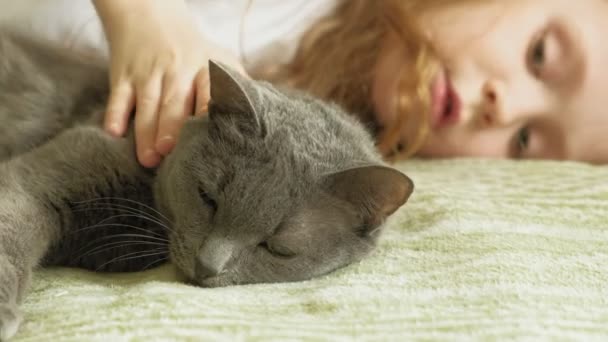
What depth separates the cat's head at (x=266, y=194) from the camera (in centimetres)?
86

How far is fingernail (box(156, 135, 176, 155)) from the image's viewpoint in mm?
1025

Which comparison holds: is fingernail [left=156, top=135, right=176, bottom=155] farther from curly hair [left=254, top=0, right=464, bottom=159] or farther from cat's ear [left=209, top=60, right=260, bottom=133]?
curly hair [left=254, top=0, right=464, bottom=159]

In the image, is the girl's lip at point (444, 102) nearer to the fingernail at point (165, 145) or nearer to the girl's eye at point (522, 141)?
the girl's eye at point (522, 141)

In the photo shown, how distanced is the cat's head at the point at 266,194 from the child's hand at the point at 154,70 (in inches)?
4.1

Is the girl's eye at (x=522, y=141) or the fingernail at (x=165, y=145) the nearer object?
the fingernail at (x=165, y=145)

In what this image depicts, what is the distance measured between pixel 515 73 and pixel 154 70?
0.96m

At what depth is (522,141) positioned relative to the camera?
1687 mm

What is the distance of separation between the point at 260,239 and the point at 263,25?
1.04 metres

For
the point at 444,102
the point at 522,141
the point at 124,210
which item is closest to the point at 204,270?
the point at 124,210

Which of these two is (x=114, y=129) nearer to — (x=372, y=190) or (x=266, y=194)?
(x=266, y=194)

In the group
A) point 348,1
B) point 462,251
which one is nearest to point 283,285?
point 462,251

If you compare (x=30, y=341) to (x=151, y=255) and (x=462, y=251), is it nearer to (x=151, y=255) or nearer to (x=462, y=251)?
(x=151, y=255)

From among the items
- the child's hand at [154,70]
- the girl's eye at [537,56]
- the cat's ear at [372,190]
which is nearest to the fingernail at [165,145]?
the child's hand at [154,70]

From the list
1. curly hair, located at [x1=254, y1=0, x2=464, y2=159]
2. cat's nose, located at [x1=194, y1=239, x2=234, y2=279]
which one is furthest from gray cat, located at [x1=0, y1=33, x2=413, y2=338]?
curly hair, located at [x1=254, y1=0, x2=464, y2=159]
